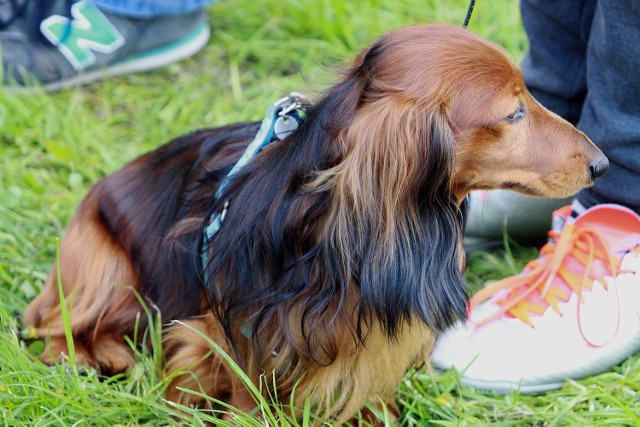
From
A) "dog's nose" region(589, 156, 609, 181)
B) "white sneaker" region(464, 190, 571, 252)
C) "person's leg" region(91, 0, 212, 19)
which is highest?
"person's leg" region(91, 0, 212, 19)

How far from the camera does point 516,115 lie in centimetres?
175

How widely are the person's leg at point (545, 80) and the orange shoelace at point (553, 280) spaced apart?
0.26 meters

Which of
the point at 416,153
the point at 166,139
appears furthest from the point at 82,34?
the point at 416,153

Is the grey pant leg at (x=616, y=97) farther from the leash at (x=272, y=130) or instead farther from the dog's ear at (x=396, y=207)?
the leash at (x=272, y=130)

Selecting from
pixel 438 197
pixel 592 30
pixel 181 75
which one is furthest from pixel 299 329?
pixel 181 75

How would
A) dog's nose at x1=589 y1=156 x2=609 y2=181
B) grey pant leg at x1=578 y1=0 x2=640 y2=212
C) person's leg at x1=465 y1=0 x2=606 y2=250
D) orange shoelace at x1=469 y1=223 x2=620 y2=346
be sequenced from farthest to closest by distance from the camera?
person's leg at x1=465 y1=0 x2=606 y2=250 → orange shoelace at x1=469 y1=223 x2=620 y2=346 → grey pant leg at x1=578 y1=0 x2=640 y2=212 → dog's nose at x1=589 y1=156 x2=609 y2=181

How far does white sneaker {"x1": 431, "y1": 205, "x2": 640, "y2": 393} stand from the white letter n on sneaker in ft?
6.43

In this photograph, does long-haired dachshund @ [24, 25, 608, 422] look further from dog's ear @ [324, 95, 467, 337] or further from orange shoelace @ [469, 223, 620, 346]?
orange shoelace @ [469, 223, 620, 346]

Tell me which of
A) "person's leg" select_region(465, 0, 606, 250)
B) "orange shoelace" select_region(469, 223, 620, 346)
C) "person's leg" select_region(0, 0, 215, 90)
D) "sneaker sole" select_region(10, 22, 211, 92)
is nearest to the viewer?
"orange shoelace" select_region(469, 223, 620, 346)

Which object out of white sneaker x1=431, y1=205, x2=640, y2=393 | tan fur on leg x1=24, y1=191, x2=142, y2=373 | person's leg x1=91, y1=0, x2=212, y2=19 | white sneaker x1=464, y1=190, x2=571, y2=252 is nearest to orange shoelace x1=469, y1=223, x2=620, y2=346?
white sneaker x1=431, y1=205, x2=640, y2=393

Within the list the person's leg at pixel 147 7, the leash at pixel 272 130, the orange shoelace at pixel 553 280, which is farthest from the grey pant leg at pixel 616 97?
the person's leg at pixel 147 7

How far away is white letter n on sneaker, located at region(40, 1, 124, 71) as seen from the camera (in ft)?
11.1

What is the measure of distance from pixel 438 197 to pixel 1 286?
1.43 m

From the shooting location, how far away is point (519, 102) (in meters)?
1.77
